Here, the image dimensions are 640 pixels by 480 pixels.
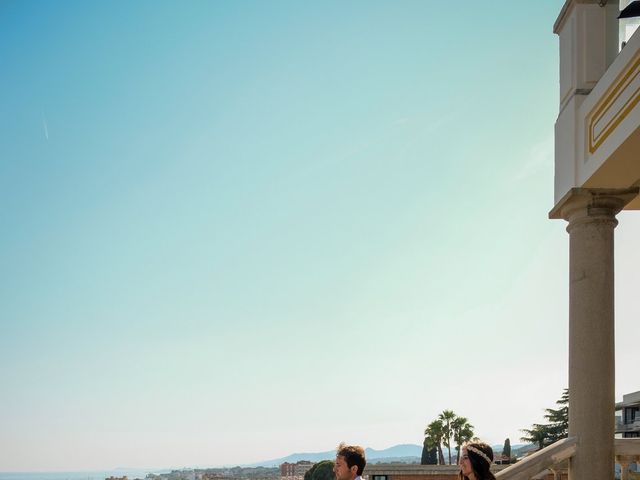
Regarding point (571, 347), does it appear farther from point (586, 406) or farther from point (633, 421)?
point (633, 421)

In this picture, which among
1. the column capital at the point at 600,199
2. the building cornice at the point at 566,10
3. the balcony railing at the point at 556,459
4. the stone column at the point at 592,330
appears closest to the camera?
the balcony railing at the point at 556,459

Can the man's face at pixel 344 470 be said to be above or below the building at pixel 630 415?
above

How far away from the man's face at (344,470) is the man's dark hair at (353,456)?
0.06ft

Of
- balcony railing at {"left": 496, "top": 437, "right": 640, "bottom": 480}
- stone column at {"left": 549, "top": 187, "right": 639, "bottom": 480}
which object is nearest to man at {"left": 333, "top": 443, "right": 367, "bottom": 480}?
balcony railing at {"left": 496, "top": 437, "right": 640, "bottom": 480}

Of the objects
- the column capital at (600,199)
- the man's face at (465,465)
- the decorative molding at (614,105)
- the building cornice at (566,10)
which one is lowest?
the man's face at (465,465)

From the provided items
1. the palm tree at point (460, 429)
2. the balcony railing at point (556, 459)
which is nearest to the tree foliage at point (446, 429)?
the palm tree at point (460, 429)

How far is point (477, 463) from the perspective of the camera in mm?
4652

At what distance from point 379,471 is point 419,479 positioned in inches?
76.3

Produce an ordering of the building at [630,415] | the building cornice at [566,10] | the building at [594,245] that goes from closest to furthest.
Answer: the building at [594,245]
the building cornice at [566,10]
the building at [630,415]

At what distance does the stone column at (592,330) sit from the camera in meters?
5.94

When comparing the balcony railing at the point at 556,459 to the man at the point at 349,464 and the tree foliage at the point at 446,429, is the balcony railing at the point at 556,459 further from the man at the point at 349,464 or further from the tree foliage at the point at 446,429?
the tree foliage at the point at 446,429

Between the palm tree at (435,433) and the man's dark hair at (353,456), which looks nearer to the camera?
the man's dark hair at (353,456)

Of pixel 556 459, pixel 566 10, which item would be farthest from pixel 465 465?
pixel 566 10

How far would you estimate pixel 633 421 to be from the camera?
48.5 m
